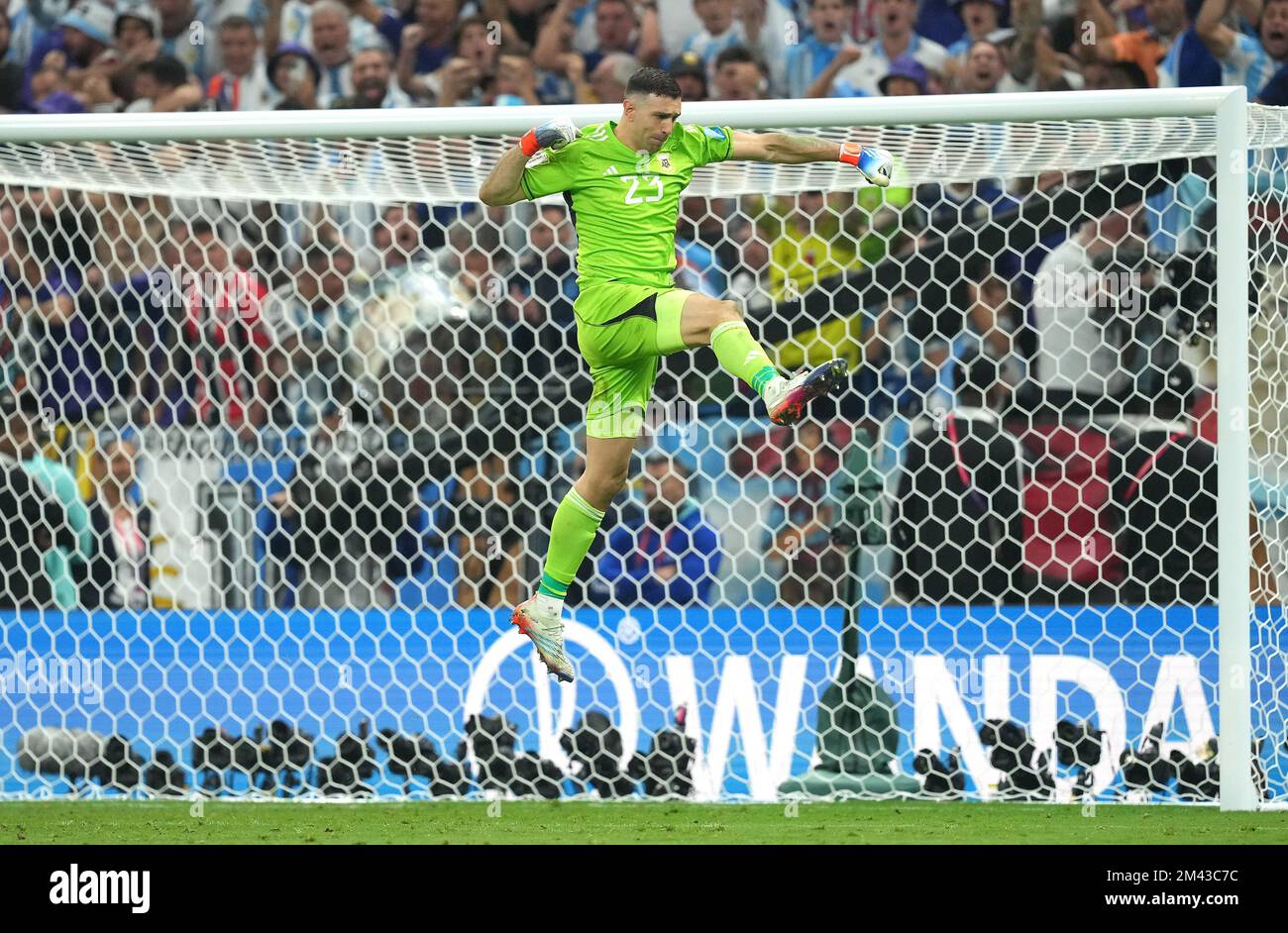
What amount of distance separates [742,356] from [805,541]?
73.2 inches

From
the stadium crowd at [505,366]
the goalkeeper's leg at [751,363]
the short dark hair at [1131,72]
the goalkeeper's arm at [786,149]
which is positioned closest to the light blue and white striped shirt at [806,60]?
the stadium crowd at [505,366]

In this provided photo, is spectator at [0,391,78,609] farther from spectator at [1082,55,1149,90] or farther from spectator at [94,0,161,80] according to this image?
spectator at [1082,55,1149,90]

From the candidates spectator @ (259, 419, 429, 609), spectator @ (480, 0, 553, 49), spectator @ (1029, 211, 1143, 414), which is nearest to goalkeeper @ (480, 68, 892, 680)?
spectator @ (259, 419, 429, 609)

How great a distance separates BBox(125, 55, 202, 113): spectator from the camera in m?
8.78

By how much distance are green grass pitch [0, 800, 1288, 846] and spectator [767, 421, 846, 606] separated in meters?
0.89

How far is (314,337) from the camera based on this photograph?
6.87 meters

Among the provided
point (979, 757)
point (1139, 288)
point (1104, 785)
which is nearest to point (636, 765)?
point (979, 757)

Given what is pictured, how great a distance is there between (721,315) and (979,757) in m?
2.17

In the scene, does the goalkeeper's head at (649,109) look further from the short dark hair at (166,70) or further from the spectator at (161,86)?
the short dark hair at (166,70)

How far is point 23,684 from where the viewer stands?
241 inches

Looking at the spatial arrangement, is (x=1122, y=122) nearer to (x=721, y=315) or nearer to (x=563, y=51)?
(x=721, y=315)

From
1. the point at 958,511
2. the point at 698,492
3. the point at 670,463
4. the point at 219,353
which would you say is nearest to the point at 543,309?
the point at 670,463

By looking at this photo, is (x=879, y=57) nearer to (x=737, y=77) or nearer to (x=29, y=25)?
(x=737, y=77)

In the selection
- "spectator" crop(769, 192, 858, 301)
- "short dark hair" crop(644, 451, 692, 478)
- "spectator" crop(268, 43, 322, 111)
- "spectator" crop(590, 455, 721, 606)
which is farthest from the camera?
"spectator" crop(268, 43, 322, 111)
